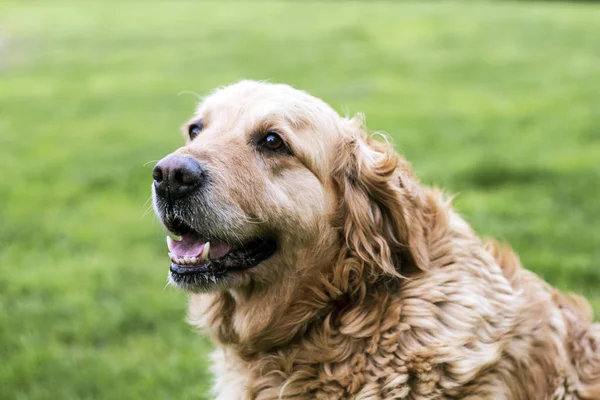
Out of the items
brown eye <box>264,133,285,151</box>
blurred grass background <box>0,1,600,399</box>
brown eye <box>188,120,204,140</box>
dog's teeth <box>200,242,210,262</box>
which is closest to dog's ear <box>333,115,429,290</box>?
brown eye <box>264,133,285,151</box>

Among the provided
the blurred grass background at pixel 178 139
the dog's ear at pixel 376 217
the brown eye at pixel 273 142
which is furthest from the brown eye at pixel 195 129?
the blurred grass background at pixel 178 139

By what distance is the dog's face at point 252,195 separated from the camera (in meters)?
3.43

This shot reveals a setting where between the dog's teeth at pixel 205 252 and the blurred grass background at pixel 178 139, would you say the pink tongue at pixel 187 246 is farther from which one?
the blurred grass background at pixel 178 139

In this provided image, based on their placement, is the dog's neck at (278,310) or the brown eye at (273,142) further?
the brown eye at (273,142)

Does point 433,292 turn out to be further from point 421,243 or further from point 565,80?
point 565,80

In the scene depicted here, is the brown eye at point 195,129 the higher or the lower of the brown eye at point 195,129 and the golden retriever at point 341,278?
the higher

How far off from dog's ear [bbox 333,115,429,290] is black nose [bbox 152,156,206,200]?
0.71 meters

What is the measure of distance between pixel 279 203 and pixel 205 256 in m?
0.46

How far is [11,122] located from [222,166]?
915cm

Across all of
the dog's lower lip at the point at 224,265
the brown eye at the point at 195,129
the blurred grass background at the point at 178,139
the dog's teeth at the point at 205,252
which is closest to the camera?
the dog's lower lip at the point at 224,265

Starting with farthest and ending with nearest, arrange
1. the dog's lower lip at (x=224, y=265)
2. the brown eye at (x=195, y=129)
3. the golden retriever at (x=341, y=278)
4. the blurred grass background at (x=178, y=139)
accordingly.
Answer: the blurred grass background at (x=178, y=139), the brown eye at (x=195, y=129), the dog's lower lip at (x=224, y=265), the golden retriever at (x=341, y=278)

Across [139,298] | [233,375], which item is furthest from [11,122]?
[233,375]

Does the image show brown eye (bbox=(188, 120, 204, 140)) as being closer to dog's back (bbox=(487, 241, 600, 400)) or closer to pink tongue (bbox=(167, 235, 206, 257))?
pink tongue (bbox=(167, 235, 206, 257))

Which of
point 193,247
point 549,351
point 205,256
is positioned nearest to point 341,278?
point 205,256
